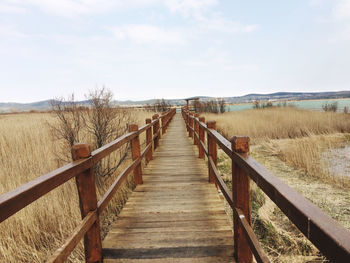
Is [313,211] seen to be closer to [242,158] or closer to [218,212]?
[242,158]

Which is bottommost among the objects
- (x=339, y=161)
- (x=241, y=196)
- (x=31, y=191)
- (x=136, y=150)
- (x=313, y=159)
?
(x=339, y=161)

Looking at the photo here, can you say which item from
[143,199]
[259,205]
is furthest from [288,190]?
[259,205]

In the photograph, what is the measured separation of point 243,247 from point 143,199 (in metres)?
1.98

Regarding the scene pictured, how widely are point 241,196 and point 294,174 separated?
19.0 feet

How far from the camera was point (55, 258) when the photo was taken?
54.2 inches

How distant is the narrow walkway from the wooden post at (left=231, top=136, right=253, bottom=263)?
19cm

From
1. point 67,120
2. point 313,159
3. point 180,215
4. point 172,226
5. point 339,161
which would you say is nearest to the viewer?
point 172,226

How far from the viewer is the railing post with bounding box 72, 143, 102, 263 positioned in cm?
194

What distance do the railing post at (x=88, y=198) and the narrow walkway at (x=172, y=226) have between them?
0.19 meters

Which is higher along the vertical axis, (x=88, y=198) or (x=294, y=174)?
(x=88, y=198)

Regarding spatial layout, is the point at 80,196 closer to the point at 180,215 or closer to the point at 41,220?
the point at 180,215

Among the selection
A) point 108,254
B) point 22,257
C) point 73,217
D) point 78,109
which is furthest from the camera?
point 78,109

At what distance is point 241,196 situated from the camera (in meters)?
1.97

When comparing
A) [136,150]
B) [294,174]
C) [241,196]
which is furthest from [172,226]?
[294,174]
